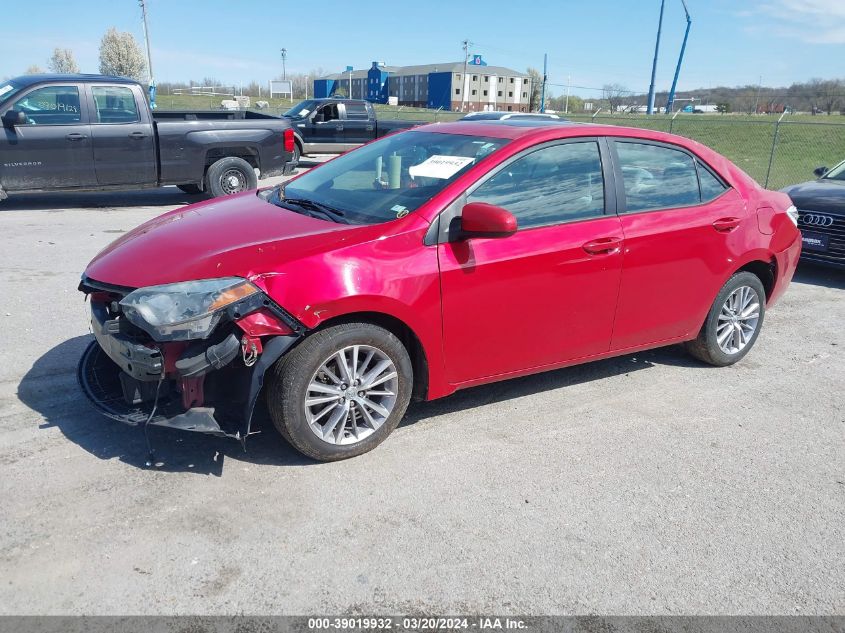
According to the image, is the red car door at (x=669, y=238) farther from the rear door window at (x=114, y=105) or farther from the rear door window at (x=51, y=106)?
the rear door window at (x=51, y=106)

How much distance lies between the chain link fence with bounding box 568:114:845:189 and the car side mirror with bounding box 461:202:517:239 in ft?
51.7

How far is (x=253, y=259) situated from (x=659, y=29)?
5085 cm

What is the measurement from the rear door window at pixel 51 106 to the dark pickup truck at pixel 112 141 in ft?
0.04

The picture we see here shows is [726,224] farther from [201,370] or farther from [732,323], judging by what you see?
[201,370]

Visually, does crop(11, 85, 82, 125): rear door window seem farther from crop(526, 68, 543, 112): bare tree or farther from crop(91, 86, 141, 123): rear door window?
crop(526, 68, 543, 112): bare tree

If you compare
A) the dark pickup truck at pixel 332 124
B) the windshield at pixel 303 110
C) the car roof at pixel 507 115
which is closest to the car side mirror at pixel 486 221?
the car roof at pixel 507 115

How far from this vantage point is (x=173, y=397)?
137 inches

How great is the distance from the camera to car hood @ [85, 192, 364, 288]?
3434 millimetres

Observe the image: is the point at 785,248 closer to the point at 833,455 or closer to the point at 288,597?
the point at 833,455

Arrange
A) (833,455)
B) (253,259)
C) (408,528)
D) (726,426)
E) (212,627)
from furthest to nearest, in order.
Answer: (726,426)
(833,455)
(253,259)
(408,528)
(212,627)

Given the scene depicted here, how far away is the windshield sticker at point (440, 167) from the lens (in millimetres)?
4070

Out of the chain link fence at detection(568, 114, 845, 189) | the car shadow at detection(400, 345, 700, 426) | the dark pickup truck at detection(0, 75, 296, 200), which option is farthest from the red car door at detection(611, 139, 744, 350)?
the chain link fence at detection(568, 114, 845, 189)

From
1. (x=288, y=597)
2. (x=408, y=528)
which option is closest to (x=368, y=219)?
(x=408, y=528)

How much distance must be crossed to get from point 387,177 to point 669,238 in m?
1.85
